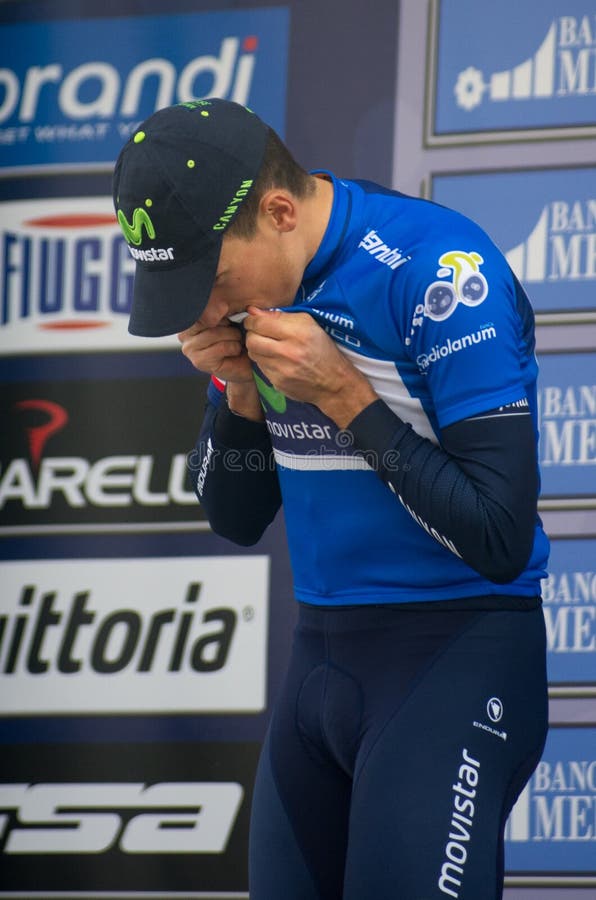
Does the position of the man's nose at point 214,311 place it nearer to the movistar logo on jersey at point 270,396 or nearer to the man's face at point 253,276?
the man's face at point 253,276

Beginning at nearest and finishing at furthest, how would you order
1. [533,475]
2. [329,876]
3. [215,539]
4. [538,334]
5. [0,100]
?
[533,475]
[329,876]
[538,334]
[215,539]
[0,100]

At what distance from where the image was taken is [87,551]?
280 centimetres

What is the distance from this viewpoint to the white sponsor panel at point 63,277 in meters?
2.86

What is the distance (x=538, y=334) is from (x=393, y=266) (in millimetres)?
1302

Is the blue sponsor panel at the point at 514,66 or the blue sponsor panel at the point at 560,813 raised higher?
the blue sponsor panel at the point at 514,66

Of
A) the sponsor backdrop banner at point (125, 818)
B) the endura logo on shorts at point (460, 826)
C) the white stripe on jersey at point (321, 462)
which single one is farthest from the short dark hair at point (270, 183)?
the sponsor backdrop banner at point (125, 818)

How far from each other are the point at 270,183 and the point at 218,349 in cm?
22

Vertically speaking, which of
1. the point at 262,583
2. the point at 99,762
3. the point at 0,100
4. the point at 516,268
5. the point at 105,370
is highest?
the point at 0,100

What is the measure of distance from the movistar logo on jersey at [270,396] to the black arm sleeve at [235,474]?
11cm

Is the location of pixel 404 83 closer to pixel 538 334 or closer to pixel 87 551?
pixel 538 334

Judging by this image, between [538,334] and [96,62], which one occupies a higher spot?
[96,62]

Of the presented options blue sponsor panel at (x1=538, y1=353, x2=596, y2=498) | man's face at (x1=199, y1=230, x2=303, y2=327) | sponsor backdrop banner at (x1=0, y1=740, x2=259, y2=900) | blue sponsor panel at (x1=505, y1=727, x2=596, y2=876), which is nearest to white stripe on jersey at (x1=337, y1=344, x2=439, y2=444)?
man's face at (x1=199, y1=230, x2=303, y2=327)

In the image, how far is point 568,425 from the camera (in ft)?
8.32

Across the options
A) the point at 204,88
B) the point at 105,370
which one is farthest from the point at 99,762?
the point at 204,88
